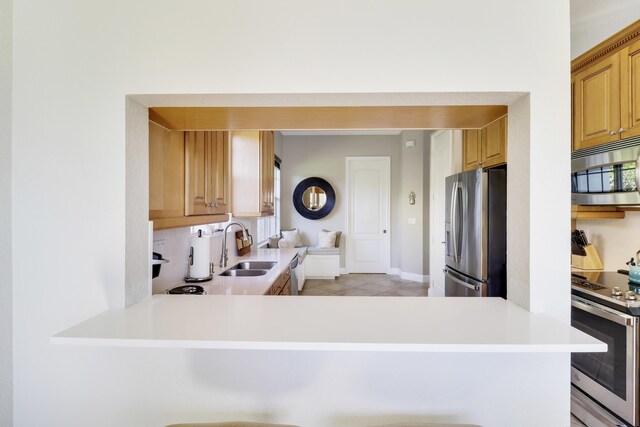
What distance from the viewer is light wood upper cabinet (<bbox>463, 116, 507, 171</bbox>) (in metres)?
2.61

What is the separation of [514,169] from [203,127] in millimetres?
1123

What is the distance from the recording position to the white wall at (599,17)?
2199 millimetres

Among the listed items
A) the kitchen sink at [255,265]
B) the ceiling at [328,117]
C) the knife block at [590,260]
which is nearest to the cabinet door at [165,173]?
the ceiling at [328,117]

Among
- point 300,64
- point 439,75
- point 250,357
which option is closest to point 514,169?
point 439,75

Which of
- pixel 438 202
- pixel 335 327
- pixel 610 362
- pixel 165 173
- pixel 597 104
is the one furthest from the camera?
pixel 438 202

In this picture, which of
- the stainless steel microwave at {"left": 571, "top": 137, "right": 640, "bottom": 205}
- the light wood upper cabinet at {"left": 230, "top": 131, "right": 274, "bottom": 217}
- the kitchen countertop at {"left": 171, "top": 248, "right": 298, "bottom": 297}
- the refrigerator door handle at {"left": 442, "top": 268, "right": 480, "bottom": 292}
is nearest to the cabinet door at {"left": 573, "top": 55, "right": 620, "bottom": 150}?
the stainless steel microwave at {"left": 571, "top": 137, "right": 640, "bottom": 205}

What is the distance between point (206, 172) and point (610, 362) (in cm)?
264

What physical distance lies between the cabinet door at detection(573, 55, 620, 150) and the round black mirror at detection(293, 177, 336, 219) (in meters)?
4.48

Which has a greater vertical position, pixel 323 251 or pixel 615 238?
pixel 615 238

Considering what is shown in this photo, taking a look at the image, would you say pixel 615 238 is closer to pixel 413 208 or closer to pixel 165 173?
pixel 165 173

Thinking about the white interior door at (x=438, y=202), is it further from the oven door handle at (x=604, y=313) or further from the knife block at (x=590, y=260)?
the oven door handle at (x=604, y=313)

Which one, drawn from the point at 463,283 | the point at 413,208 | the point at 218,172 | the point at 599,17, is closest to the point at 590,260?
the point at 463,283

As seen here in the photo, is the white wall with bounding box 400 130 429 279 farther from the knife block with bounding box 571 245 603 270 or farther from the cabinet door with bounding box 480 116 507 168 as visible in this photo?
the knife block with bounding box 571 245 603 270

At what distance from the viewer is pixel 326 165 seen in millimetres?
6598
